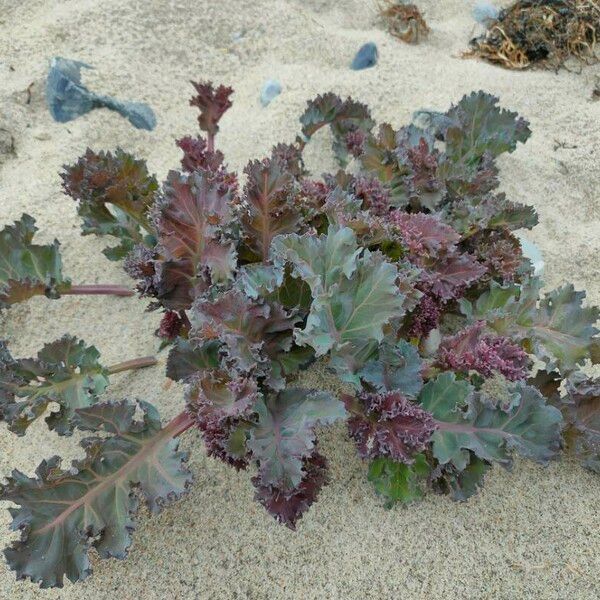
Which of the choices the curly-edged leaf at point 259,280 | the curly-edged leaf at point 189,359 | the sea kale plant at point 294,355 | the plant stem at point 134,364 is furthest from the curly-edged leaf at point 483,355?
the plant stem at point 134,364

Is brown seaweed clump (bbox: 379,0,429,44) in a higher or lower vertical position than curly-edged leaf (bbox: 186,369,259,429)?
higher

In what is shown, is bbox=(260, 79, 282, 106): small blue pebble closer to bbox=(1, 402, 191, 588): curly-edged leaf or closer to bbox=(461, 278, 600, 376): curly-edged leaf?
bbox=(461, 278, 600, 376): curly-edged leaf

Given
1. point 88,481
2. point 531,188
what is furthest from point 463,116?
point 88,481

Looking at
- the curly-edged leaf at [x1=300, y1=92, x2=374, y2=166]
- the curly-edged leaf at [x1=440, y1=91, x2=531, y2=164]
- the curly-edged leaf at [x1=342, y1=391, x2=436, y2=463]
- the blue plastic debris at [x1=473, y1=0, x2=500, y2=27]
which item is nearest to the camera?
the curly-edged leaf at [x1=342, y1=391, x2=436, y2=463]

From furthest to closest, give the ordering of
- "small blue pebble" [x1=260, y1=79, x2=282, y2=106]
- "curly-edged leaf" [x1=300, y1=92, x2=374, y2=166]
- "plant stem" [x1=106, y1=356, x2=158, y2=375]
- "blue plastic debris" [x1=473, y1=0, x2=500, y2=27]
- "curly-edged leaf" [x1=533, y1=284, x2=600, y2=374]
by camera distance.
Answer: "blue plastic debris" [x1=473, y1=0, x2=500, y2=27] < "small blue pebble" [x1=260, y1=79, x2=282, y2=106] < "curly-edged leaf" [x1=300, y1=92, x2=374, y2=166] < "plant stem" [x1=106, y1=356, x2=158, y2=375] < "curly-edged leaf" [x1=533, y1=284, x2=600, y2=374]

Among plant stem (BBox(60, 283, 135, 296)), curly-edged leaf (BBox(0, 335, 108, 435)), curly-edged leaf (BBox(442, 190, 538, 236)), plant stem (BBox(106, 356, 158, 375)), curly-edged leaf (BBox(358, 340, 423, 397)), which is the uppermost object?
curly-edged leaf (BBox(442, 190, 538, 236))

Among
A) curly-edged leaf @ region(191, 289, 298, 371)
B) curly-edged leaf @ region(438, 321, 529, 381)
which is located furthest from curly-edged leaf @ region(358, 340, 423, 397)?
curly-edged leaf @ region(191, 289, 298, 371)

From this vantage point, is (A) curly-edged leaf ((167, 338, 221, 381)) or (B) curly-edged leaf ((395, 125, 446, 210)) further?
(B) curly-edged leaf ((395, 125, 446, 210))

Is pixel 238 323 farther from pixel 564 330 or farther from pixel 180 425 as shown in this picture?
pixel 564 330
